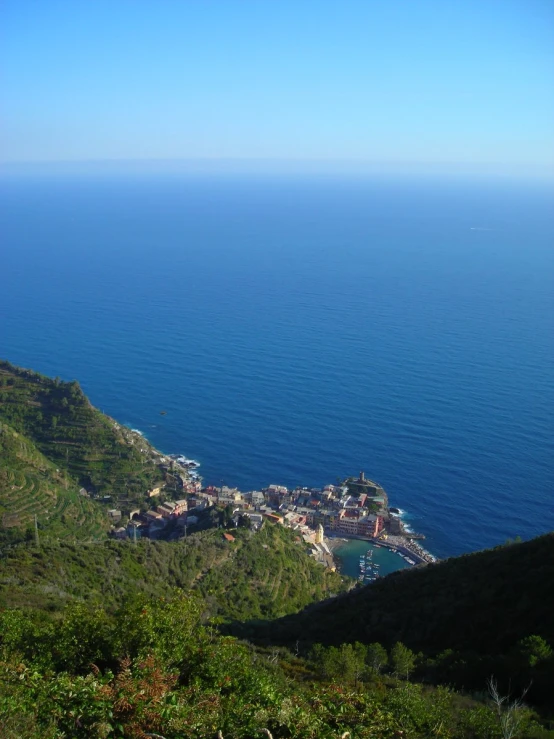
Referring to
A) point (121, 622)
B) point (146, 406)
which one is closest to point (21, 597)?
point (121, 622)

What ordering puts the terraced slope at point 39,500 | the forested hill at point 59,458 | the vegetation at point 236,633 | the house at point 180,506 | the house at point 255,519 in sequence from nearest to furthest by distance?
1. the vegetation at point 236,633
2. the terraced slope at point 39,500
3. the forested hill at point 59,458
4. the house at point 255,519
5. the house at point 180,506

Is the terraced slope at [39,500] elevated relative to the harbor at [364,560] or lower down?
elevated

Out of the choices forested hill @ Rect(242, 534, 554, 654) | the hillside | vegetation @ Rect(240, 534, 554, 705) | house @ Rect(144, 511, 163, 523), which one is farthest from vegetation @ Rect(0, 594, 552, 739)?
house @ Rect(144, 511, 163, 523)

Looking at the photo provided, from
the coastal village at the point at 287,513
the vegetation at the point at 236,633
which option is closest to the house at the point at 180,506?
the coastal village at the point at 287,513

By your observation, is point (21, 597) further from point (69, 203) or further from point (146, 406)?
point (69, 203)

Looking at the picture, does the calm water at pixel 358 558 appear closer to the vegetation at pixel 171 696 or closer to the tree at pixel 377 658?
the tree at pixel 377 658

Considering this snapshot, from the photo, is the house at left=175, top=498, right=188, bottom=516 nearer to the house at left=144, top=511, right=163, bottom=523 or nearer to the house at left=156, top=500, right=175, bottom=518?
the house at left=156, top=500, right=175, bottom=518
